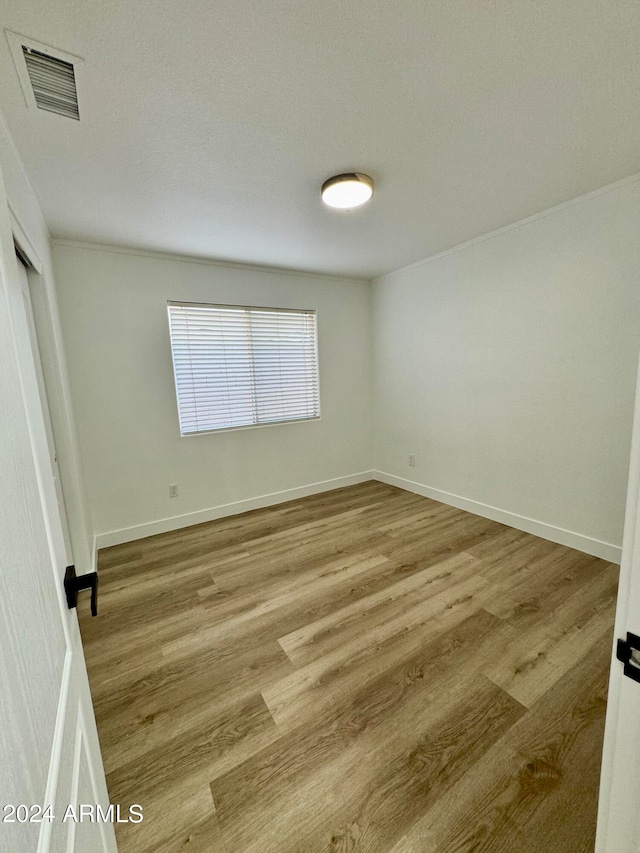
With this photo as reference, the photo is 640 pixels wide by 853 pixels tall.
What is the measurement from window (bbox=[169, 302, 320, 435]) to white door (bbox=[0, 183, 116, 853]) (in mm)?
2525

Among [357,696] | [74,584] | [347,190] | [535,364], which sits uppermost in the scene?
[347,190]

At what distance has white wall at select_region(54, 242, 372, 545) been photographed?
8.91 feet

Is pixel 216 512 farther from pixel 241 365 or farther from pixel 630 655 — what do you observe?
pixel 630 655

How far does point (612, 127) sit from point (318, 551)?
2990 mm

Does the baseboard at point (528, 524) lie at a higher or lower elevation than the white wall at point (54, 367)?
lower

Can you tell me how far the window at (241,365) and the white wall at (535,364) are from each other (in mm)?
1165

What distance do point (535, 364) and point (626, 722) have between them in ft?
8.28

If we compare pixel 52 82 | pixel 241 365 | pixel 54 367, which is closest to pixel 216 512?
pixel 241 365

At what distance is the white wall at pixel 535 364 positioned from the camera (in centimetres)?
222

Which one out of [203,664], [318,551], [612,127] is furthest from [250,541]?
[612,127]

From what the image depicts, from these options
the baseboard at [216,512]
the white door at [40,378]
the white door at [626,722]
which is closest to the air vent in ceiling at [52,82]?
the white door at [40,378]

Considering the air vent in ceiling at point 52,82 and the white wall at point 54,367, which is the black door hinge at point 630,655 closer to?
the air vent in ceiling at point 52,82

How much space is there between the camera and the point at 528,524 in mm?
2805

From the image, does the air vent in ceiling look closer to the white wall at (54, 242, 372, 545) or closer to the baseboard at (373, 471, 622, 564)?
the white wall at (54, 242, 372, 545)
